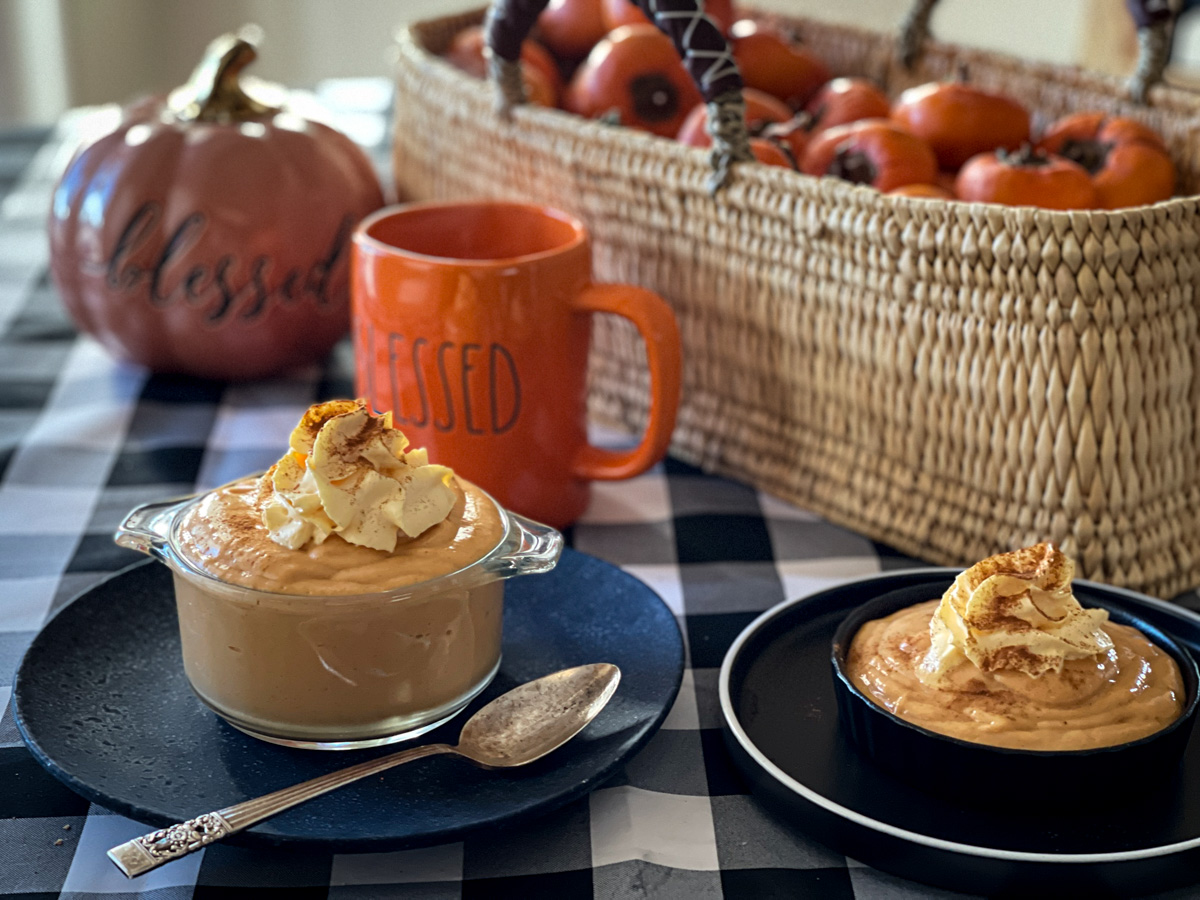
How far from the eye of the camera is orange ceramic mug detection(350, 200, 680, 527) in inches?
30.4

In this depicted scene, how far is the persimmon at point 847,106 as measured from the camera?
1008 millimetres

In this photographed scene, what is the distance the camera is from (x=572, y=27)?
3.82 ft

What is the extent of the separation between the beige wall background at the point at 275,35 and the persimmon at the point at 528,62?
4.28ft

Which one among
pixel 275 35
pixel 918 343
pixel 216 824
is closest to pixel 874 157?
pixel 918 343

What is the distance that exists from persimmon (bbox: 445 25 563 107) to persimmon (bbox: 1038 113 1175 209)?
417mm

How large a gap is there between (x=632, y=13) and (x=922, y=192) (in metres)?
0.42

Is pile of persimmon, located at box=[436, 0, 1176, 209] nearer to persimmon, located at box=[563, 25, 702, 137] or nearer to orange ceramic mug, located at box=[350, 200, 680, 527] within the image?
persimmon, located at box=[563, 25, 702, 137]

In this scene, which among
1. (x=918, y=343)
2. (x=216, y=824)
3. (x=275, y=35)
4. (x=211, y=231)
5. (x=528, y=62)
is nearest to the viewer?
(x=216, y=824)

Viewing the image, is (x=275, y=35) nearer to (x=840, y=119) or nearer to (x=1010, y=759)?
(x=840, y=119)

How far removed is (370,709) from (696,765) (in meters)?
0.16

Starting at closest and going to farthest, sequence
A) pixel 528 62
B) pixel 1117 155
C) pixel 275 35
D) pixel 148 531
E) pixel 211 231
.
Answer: pixel 148 531 < pixel 1117 155 < pixel 211 231 < pixel 528 62 < pixel 275 35

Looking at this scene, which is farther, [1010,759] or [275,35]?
[275,35]

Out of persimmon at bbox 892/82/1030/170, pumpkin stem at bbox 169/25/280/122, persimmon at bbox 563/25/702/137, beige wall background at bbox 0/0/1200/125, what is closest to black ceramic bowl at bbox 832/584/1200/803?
persimmon at bbox 892/82/1030/170

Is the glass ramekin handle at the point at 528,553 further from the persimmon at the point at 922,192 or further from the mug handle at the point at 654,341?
the persimmon at the point at 922,192
